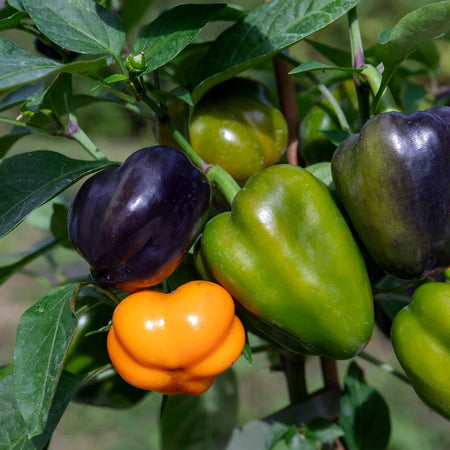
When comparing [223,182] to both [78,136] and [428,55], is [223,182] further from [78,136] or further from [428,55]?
[428,55]

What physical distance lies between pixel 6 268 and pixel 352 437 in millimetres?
490

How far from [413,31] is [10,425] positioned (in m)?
0.51

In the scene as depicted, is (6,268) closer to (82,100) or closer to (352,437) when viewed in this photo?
(82,100)

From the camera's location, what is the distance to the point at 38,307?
490mm


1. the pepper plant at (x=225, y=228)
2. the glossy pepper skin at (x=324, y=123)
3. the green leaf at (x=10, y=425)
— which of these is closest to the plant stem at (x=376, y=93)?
the pepper plant at (x=225, y=228)

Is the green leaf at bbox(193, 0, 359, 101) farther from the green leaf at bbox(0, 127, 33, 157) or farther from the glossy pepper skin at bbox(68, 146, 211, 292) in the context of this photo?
A: the green leaf at bbox(0, 127, 33, 157)

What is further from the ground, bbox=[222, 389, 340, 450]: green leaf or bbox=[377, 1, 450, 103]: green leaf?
bbox=[377, 1, 450, 103]: green leaf

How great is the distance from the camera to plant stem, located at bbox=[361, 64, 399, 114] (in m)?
0.51

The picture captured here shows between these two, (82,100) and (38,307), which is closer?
(38,307)

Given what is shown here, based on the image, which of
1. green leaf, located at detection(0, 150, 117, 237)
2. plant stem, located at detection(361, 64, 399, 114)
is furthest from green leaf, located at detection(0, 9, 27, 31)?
plant stem, located at detection(361, 64, 399, 114)

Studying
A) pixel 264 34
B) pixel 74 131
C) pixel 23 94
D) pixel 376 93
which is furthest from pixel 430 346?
pixel 23 94

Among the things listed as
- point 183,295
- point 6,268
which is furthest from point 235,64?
point 6,268

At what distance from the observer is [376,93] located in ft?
1.66

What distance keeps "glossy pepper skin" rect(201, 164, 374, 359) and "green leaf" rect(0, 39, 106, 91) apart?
0.59ft
